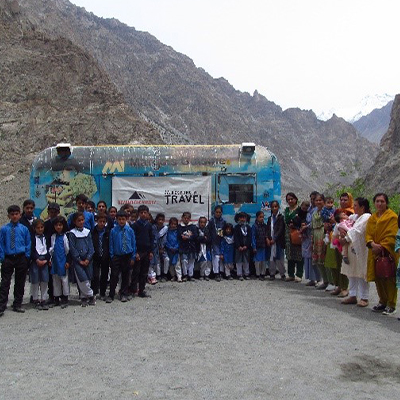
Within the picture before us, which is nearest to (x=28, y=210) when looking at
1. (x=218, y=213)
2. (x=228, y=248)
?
(x=218, y=213)

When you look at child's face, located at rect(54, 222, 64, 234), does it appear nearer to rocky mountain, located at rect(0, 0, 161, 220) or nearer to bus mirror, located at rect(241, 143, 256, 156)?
bus mirror, located at rect(241, 143, 256, 156)

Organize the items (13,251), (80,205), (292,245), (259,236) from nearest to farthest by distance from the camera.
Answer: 1. (13,251)
2. (80,205)
3. (292,245)
4. (259,236)

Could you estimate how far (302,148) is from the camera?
148125mm

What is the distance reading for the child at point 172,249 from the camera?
1103 centimetres

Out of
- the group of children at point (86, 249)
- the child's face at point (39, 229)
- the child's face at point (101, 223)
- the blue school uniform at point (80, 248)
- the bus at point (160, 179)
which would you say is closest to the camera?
the group of children at point (86, 249)

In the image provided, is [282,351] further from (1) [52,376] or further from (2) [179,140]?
(2) [179,140]

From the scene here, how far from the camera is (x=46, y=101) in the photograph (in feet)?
148

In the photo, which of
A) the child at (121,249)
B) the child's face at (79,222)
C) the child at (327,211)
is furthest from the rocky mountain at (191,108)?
the child's face at (79,222)

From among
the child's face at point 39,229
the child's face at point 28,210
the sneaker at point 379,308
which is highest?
the child's face at point 28,210

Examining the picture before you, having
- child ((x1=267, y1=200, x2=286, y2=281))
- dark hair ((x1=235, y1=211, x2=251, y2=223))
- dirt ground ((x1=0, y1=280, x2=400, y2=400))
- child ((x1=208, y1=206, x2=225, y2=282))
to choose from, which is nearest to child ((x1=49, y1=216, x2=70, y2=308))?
dirt ground ((x1=0, y1=280, x2=400, y2=400))

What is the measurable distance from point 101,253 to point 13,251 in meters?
1.51

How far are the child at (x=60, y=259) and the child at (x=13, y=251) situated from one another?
441mm

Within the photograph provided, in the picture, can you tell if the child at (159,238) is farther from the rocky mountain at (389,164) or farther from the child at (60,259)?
the rocky mountain at (389,164)

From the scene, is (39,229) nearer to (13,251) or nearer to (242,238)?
(13,251)
